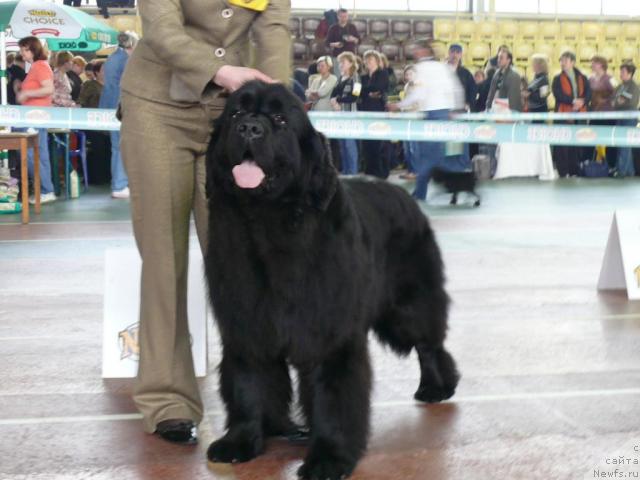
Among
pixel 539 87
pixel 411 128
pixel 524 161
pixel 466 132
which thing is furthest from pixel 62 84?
pixel 539 87

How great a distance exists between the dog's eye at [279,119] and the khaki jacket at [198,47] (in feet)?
1.22

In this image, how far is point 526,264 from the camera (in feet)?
24.3

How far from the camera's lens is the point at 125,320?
4.38m

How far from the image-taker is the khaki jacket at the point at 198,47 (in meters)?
3.15

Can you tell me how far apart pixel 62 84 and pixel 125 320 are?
9.43m

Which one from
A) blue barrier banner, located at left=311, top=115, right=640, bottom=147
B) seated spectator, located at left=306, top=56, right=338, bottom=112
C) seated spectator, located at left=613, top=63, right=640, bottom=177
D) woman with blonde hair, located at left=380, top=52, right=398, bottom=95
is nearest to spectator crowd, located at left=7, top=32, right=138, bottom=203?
blue barrier banner, located at left=311, top=115, right=640, bottom=147

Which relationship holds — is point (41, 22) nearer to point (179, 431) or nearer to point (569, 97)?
point (569, 97)

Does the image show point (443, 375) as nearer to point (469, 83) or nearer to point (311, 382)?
point (311, 382)

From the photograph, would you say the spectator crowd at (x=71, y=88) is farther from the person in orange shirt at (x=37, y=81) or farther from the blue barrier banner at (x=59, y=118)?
the blue barrier banner at (x=59, y=118)

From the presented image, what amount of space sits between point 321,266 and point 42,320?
2.99m

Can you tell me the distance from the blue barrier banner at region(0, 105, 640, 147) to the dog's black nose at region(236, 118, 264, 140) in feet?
22.2

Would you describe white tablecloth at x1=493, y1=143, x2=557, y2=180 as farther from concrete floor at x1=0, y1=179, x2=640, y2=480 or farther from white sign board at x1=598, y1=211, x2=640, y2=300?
white sign board at x1=598, y1=211, x2=640, y2=300

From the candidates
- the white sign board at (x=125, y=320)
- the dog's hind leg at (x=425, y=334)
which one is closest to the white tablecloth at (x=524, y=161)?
the white sign board at (x=125, y=320)

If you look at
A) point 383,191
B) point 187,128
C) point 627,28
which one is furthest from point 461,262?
point 627,28
